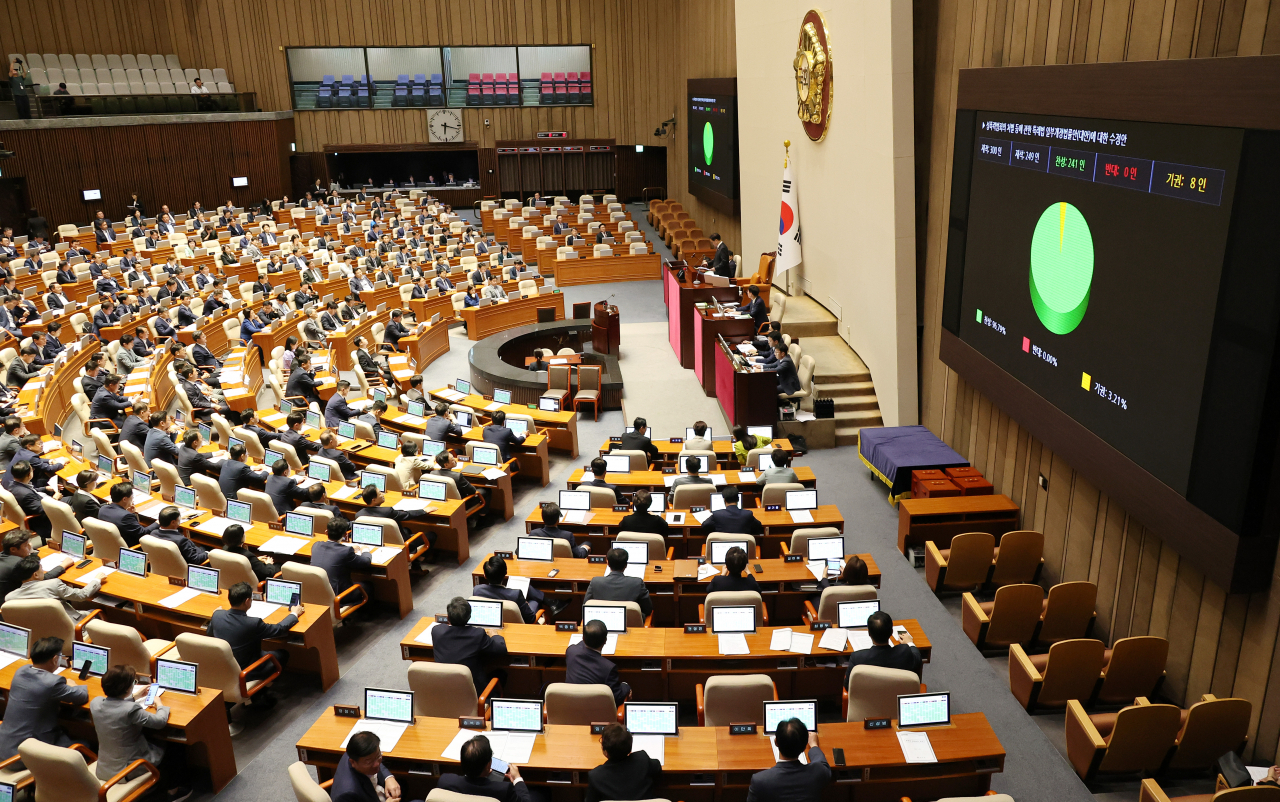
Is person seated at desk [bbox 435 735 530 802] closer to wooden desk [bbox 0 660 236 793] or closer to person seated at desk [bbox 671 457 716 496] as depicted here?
wooden desk [bbox 0 660 236 793]

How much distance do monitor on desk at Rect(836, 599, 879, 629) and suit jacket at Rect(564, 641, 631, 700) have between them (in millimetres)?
1719

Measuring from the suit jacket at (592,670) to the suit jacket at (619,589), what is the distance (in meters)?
0.98

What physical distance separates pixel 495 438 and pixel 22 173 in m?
21.0

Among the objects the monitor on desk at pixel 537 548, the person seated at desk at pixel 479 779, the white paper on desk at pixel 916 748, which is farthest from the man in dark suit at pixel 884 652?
→ the monitor on desk at pixel 537 548

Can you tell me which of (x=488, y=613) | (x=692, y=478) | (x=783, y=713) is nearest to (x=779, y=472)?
(x=692, y=478)

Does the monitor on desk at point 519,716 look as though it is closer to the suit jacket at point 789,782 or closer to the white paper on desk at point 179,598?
the suit jacket at point 789,782

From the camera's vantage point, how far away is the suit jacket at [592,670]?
18.8 ft

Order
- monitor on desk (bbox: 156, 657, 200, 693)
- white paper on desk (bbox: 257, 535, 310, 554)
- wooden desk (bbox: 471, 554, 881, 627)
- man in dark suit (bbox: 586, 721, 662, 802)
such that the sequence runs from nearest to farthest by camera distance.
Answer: man in dark suit (bbox: 586, 721, 662, 802)
monitor on desk (bbox: 156, 657, 200, 693)
wooden desk (bbox: 471, 554, 881, 627)
white paper on desk (bbox: 257, 535, 310, 554)

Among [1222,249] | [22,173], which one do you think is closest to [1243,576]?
[1222,249]

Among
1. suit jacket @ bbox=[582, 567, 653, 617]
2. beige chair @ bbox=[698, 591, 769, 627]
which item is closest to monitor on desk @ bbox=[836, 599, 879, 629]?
beige chair @ bbox=[698, 591, 769, 627]

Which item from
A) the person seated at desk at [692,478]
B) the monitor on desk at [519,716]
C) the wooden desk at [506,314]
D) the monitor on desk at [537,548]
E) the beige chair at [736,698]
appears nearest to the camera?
the monitor on desk at [519,716]

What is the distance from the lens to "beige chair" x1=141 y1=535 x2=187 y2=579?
749 cm

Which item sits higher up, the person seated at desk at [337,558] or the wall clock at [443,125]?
the wall clock at [443,125]

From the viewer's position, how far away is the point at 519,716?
5.34 m
